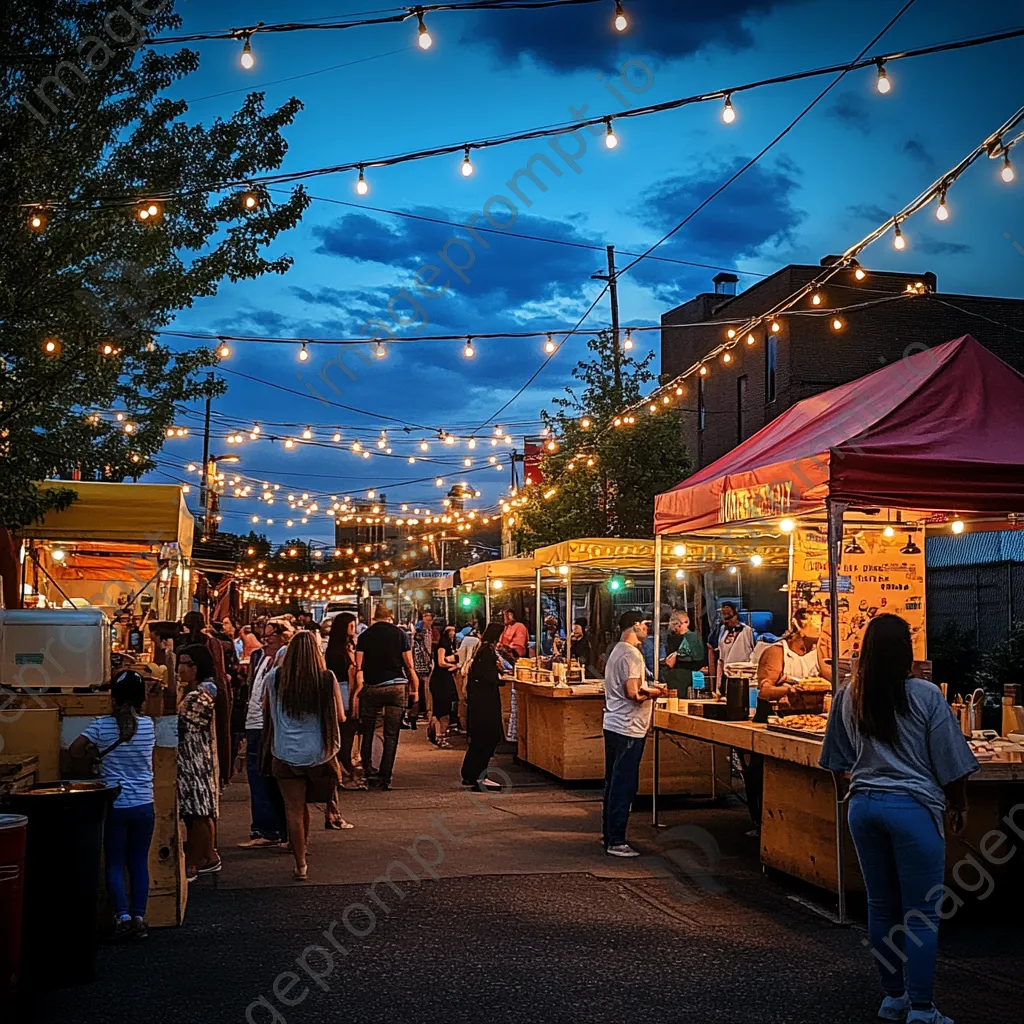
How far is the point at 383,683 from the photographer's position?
1314 centimetres

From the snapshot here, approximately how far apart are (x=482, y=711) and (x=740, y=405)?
68.0 feet

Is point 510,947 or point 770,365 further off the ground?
point 770,365

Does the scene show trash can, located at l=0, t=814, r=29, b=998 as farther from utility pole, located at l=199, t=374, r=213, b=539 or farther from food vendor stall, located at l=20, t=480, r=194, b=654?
utility pole, located at l=199, t=374, r=213, b=539

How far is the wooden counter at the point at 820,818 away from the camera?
24.3 feet

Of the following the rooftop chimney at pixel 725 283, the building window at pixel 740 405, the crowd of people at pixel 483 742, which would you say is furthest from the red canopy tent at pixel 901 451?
the rooftop chimney at pixel 725 283

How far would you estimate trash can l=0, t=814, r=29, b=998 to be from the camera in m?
5.46

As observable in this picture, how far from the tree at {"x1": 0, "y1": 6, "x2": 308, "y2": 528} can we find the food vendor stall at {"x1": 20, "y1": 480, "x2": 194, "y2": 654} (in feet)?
1.45

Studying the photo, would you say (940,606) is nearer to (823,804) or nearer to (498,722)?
(498,722)

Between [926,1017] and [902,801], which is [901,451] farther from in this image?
[926,1017]

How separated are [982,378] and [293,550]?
77.1 metres

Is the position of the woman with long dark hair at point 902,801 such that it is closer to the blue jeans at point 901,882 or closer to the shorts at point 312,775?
the blue jeans at point 901,882

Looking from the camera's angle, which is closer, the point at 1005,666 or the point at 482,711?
the point at 482,711

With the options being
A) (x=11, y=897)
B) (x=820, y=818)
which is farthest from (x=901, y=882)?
(x=11, y=897)

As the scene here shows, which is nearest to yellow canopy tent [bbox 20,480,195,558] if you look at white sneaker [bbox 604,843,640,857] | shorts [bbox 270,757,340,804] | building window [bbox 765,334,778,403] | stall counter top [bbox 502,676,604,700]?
shorts [bbox 270,757,340,804]
